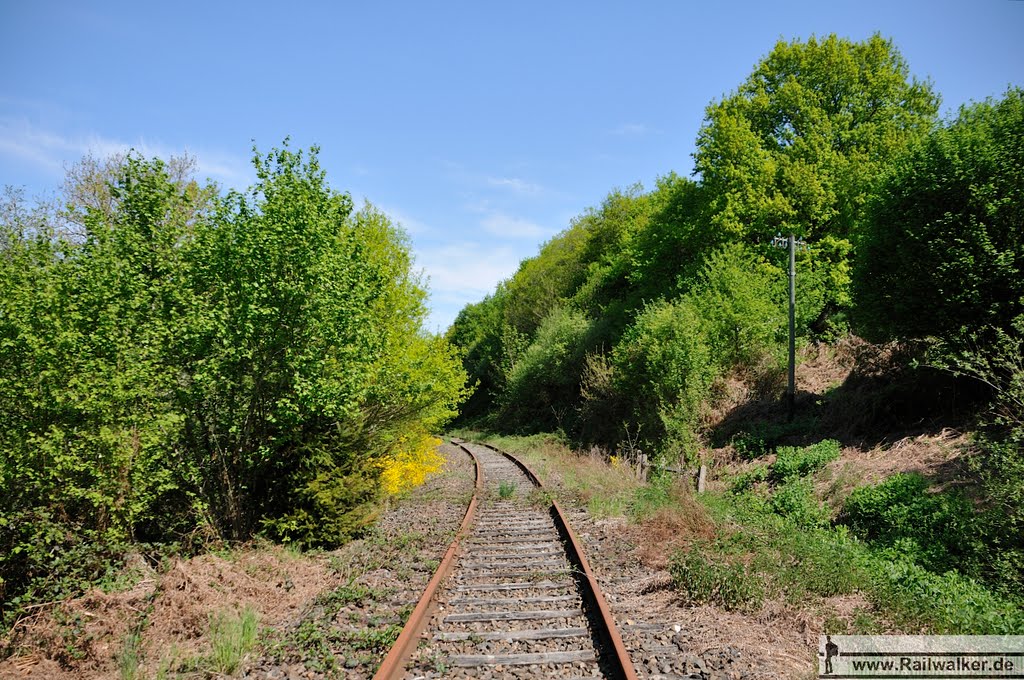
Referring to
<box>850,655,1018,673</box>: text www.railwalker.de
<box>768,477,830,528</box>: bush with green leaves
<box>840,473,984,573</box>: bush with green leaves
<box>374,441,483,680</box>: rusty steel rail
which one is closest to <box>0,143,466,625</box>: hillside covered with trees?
<box>374,441,483,680</box>: rusty steel rail

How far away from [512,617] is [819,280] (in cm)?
1950

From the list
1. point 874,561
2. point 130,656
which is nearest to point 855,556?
point 874,561

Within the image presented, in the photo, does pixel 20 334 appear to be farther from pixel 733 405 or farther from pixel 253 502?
pixel 733 405

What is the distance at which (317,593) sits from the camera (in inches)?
277

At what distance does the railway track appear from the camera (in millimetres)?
4871

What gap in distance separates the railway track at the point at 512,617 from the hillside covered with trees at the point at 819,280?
356 cm

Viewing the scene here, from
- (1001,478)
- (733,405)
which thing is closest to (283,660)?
(1001,478)

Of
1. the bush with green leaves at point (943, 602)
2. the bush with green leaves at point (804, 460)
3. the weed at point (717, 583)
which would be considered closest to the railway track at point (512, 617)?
the weed at point (717, 583)

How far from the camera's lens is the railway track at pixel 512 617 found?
192 inches

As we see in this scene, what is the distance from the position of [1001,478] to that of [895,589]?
2.28 metres

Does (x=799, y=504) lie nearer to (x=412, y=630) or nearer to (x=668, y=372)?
(x=412, y=630)

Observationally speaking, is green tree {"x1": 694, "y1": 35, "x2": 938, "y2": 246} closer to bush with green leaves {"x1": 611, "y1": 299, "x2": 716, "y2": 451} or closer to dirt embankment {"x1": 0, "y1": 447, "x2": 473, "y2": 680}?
bush with green leaves {"x1": 611, "y1": 299, "x2": 716, "y2": 451}

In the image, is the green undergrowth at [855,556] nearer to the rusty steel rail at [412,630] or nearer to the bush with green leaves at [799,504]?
the bush with green leaves at [799,504]

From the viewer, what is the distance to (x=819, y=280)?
20.9m
